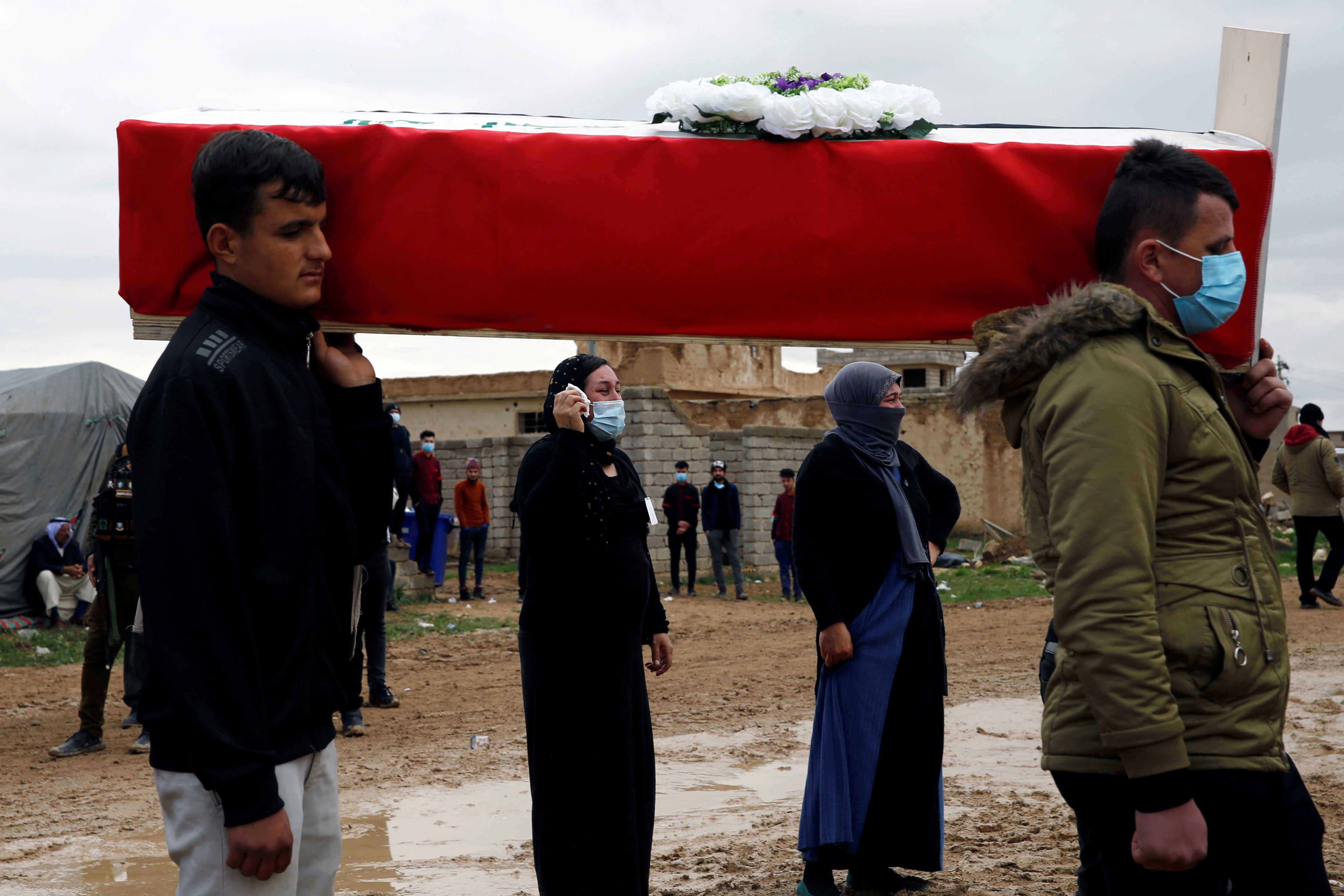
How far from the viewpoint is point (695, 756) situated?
6.25 m

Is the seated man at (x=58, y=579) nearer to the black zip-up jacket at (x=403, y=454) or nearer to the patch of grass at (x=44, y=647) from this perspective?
the patch of grass at (x=44, y=647)

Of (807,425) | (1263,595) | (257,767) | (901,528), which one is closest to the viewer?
(257,767)

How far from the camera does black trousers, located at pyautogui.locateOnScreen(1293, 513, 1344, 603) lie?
11.3 metres

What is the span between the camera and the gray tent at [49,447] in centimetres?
1342

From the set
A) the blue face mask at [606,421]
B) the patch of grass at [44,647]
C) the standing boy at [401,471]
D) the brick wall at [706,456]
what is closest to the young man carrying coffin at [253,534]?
the blue face mask at [606,421]

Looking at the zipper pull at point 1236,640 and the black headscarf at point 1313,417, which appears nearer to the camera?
the zipper pull at point 1236,640

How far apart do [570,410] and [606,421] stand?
0.26 meters

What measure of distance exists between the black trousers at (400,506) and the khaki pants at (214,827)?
443 centimetres

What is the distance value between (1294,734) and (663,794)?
12.2 feet

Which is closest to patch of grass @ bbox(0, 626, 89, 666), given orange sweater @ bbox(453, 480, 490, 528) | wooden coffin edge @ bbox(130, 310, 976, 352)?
orange sweater @ bbox(453, 480, 490, 528)

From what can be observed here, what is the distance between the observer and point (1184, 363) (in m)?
2.08

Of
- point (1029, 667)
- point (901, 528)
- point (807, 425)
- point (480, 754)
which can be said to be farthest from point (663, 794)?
point (807, 425)

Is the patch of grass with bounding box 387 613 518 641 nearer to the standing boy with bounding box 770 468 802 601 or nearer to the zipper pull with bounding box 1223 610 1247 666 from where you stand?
the standing boy with bounding box 770 468 802 601

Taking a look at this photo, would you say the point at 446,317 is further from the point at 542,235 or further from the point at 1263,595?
the point at 1263,595
